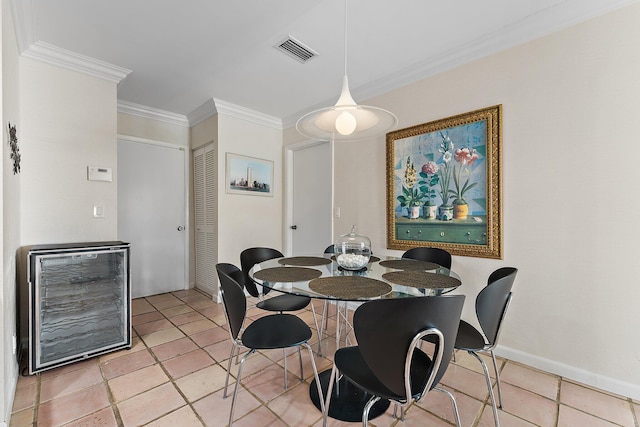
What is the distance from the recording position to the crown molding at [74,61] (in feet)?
7.39

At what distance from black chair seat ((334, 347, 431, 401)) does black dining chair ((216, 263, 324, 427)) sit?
193 millimetres

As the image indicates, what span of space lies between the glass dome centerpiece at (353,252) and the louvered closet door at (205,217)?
215cm

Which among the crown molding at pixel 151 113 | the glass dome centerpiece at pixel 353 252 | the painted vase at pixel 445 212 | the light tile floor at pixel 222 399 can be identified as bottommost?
the light tile floor at pixel 222 399

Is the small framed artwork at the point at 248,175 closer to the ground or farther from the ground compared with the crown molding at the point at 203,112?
closer to the ground

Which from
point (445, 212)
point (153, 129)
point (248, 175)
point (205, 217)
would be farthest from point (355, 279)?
point (153, 129)

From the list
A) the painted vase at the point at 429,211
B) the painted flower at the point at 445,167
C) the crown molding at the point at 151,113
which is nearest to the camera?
the painted flower at the point at 445,167

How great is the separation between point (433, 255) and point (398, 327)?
5.07 ft

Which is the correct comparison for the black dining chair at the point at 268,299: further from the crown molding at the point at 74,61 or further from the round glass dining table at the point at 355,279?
the crown molding at the point at 74,61

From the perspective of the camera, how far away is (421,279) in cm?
161

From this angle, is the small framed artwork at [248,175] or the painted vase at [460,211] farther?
the small framed artwork at [248,175]

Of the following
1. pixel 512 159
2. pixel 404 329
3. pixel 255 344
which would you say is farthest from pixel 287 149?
pixel 404 329

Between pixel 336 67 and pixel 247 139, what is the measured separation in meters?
1.63

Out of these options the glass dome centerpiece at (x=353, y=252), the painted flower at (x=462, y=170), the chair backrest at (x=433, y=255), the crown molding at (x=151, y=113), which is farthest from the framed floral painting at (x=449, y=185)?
the crown molding at (x=151, y=113)

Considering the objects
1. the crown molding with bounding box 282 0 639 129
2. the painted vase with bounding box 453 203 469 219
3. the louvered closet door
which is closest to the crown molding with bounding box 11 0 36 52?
the louvered closet door
